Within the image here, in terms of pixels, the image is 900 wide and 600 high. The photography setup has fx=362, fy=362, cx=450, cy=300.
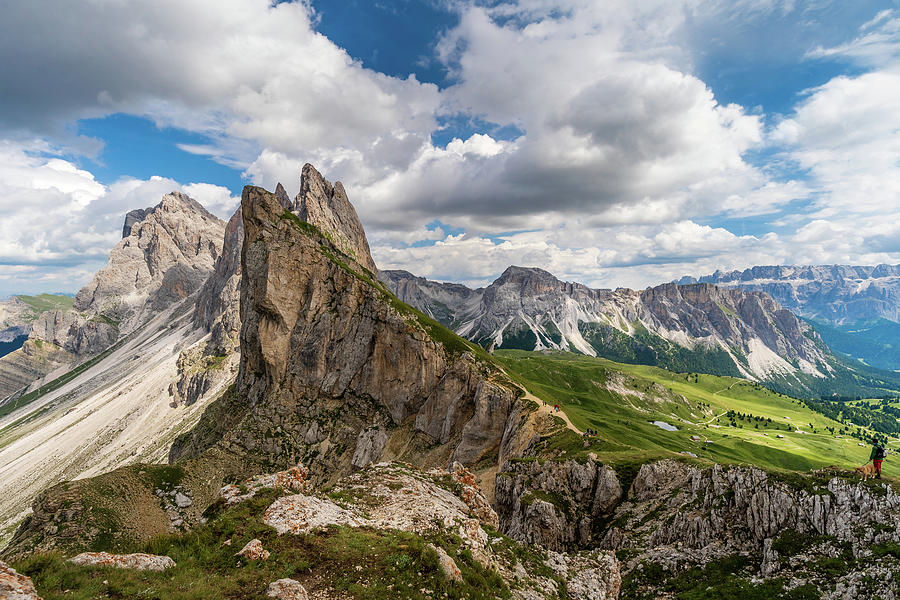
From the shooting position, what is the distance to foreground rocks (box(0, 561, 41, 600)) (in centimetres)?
1162

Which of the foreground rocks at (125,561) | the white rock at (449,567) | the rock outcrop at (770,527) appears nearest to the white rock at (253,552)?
the foreground rocks at (125,561)

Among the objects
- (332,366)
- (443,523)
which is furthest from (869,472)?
(332,366)

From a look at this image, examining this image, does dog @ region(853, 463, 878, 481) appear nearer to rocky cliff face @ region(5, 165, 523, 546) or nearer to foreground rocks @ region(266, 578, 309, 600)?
foreground rocks @ region(266, 578, 309, 600)

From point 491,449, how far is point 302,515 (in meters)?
70.9

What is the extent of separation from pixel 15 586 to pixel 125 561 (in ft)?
17.0

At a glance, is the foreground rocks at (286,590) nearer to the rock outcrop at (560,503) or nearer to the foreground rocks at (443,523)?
the foreground rocks at (443,523)

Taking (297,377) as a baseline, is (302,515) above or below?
above

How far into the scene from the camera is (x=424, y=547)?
2036cm

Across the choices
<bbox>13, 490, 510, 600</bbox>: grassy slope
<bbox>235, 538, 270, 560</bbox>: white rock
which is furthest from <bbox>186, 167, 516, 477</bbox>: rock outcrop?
→ <bbox>235, 538, 270, 560</bbox>: white rock

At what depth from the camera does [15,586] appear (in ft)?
39.5

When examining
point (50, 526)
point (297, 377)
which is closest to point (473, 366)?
point (297, 377)

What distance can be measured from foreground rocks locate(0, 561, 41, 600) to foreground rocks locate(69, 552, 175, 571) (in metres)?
2.76

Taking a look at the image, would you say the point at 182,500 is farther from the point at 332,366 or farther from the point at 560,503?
the point at 560,503

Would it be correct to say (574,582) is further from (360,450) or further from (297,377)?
(297,377)
